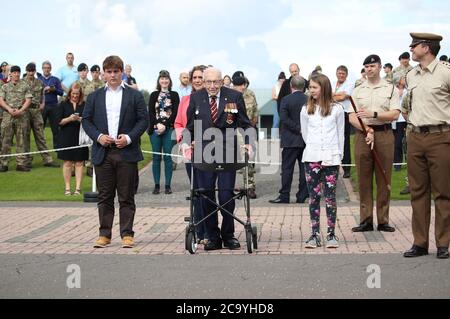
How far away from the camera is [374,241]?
11.7 m

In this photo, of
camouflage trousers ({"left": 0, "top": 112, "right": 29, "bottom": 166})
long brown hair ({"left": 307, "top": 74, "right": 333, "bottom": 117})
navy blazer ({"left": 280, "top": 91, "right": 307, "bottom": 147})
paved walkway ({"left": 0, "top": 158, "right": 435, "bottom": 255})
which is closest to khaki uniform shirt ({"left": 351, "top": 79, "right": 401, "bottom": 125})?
long brown hair ({"left": 307, "top": 74, "right": 333, "bottom": 117})

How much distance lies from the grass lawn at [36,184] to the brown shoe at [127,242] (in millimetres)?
5804

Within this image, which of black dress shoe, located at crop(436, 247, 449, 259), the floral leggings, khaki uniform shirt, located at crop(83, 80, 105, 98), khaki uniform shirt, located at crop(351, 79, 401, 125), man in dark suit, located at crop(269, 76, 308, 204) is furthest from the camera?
khaki uniform shirt, located at crop(83, 80, 105, 98)

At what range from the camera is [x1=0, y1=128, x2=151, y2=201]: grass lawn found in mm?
17600

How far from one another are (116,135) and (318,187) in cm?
245

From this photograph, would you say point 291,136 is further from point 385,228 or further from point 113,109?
point 113,109

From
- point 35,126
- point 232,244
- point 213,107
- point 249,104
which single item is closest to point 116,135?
point 213,107

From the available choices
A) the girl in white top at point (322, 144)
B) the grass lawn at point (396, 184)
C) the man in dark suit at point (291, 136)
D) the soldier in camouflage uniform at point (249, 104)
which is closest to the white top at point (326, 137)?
the girl in white top at point (322, 144)

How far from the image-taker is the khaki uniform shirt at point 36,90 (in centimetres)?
2164

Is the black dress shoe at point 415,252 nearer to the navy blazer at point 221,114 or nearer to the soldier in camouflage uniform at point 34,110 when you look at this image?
the navy blazer at point 221,114

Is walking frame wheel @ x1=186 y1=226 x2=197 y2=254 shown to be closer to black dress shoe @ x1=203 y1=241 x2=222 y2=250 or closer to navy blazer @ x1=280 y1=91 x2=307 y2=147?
black dress shoe @ x1=203 y1=241 x2=222 y2=250

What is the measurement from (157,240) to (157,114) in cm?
534

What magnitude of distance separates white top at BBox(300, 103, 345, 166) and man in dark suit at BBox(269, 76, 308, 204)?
473 cm

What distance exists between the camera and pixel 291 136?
53.7 ft
